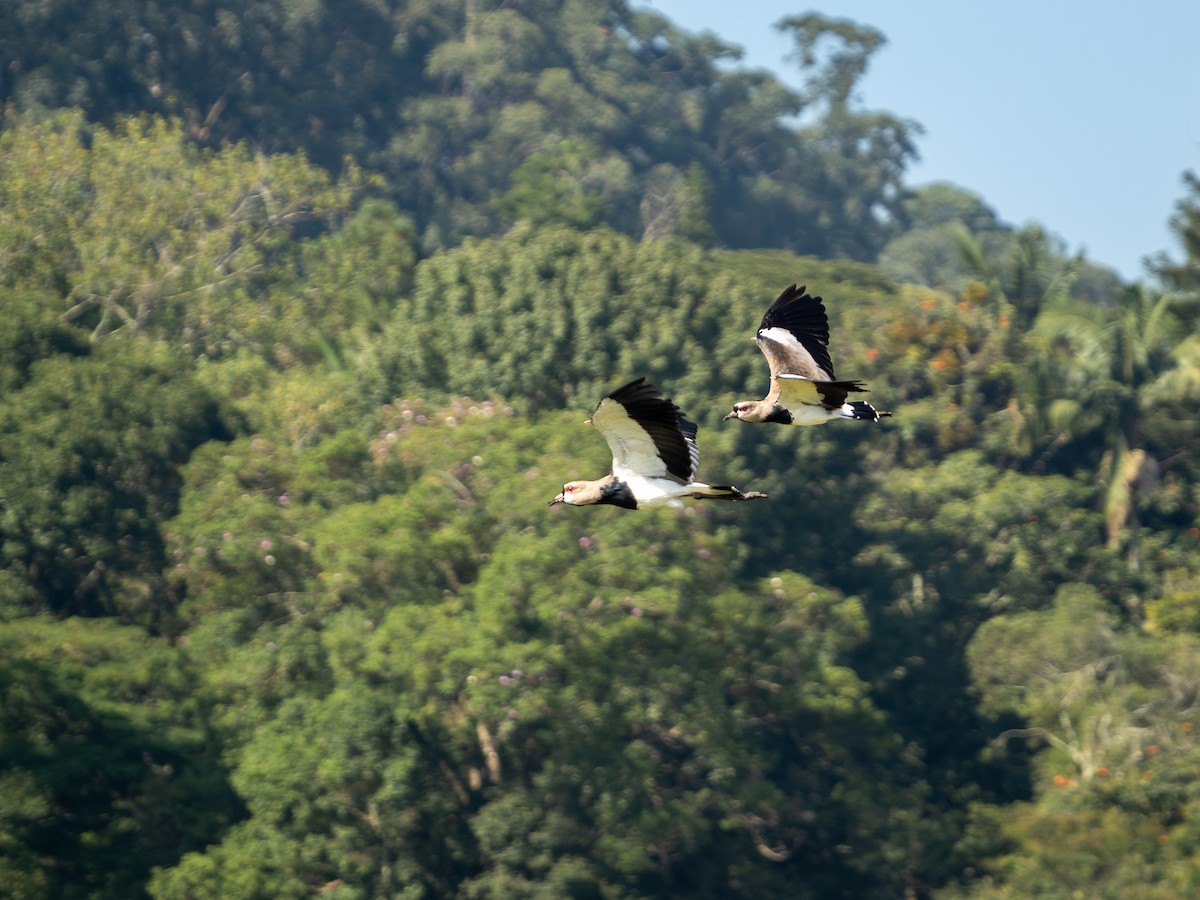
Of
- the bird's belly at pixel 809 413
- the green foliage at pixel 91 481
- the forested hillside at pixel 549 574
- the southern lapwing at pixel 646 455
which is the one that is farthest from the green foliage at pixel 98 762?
the southern lapwing at pixel 646 455

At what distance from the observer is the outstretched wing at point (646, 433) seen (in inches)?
416

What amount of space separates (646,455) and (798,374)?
2.29 metres

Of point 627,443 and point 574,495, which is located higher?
→ point 627,443

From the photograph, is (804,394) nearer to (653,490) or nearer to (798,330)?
(798,330)

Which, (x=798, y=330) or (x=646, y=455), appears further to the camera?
(x=798, y=330)

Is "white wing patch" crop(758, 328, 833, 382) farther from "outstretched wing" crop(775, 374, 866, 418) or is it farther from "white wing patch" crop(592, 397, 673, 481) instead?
"white wing patch" crop(592, 397, 673, 481)

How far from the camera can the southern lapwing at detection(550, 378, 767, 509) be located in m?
10.6

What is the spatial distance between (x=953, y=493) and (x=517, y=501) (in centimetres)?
980

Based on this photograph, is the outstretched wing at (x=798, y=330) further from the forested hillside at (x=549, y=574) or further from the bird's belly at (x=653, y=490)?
the forested hillside at (x=549, y=574)

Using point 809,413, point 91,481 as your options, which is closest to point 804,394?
point 809,413

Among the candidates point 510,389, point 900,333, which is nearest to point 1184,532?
point 900,333

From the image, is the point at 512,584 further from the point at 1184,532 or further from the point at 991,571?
Result: the point at 1184,532

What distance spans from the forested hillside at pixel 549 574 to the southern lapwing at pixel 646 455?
13.1m

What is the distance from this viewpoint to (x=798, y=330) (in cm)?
1370
